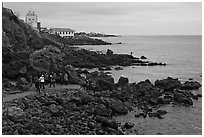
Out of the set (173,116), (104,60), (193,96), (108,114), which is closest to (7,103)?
(108,114)

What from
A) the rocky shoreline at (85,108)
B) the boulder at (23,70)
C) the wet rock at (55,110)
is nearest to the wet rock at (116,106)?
the rocky shoreline at (85,108)

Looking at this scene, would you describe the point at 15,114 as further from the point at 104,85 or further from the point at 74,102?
the point at 104,85

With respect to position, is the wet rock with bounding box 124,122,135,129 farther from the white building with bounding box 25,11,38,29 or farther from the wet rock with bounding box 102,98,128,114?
the white building with bounding box 25,11,38,29

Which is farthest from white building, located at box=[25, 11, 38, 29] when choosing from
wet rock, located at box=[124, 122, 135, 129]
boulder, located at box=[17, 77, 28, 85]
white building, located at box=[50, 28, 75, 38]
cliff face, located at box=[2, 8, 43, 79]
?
wet rock, located at box=[124, 122, 135, 129]

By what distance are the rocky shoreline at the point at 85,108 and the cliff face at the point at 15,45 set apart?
381 cm

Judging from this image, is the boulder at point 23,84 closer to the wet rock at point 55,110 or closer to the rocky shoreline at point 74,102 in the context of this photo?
the rocky shoreline at point 74,102

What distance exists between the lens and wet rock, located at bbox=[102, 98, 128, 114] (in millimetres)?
21969

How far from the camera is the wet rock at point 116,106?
22.0 m

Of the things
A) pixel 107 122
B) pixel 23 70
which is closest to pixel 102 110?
pixel 107 122

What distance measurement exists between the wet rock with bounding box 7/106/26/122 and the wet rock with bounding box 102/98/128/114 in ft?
22.1

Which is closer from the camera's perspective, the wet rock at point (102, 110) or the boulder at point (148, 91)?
the wet rock at point (102, 110)

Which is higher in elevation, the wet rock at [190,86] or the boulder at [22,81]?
the boulder at [22,81]

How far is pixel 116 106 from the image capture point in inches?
878

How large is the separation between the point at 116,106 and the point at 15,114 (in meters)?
7.64
